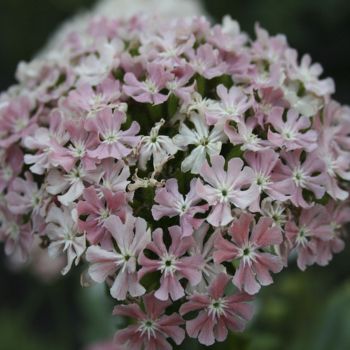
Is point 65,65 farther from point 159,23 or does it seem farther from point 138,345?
point 138,345

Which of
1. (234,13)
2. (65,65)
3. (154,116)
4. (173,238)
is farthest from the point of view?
(234,13)

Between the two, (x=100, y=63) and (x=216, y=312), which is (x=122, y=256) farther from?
(x=100, y=63)

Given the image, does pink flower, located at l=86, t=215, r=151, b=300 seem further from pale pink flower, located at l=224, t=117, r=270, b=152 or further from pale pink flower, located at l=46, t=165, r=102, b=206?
pale pink flower, located at l=224, t=117, r=270, b=152

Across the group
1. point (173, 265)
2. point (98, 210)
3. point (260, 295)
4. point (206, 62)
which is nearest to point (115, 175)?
point (98, 210)

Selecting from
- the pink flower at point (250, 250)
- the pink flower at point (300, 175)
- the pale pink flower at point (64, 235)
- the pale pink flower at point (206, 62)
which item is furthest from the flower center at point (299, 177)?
the pale pink flower at point (64, 235)

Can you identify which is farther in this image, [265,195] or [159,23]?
[159,23]

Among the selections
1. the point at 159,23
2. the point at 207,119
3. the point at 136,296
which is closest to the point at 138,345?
the point at 136,296
